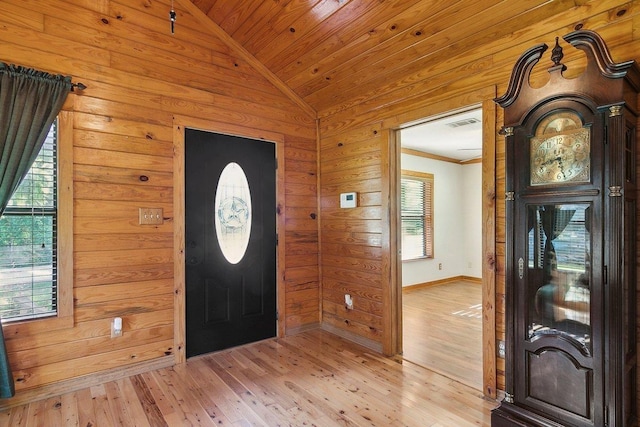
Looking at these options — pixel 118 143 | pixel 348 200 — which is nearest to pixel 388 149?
pixel 348 200

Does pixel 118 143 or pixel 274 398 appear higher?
pixel 118 143

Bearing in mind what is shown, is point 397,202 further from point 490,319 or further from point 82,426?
point 82,426

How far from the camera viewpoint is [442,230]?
21.6 feet

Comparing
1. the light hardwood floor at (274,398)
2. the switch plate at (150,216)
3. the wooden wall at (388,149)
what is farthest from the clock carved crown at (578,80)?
the switch plate at (150,216)

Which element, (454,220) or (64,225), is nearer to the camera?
(64,225)

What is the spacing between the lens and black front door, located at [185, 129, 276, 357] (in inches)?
121

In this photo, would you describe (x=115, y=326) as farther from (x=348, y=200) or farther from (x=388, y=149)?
(x=388, y=149)

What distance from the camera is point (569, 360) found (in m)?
1.72

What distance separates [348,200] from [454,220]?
4.08 m

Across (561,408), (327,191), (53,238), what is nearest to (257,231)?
(327,191)

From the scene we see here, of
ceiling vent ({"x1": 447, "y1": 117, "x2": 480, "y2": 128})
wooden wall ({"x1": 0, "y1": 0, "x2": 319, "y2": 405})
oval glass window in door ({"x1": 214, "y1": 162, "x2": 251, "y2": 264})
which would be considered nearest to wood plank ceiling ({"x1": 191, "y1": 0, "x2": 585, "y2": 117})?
wooden wall ({"x1": 0, "y1": 0, "x2": 319, "y2": 405})

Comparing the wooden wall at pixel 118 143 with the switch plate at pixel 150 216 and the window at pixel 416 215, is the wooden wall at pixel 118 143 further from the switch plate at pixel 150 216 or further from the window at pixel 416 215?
the window at pixel 416 215

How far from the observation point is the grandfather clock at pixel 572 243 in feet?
5.16

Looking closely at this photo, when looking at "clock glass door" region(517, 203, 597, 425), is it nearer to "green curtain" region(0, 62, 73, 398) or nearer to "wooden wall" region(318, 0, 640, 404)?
"wooden wall" region(318, 0, 640, 404)
